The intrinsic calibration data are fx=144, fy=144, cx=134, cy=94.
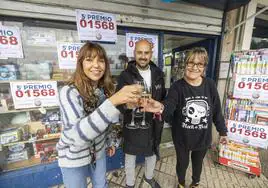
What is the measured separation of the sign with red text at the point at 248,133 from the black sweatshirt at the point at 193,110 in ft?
2.86

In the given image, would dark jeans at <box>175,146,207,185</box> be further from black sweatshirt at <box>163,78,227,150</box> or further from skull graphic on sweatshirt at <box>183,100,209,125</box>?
skull graphic on sweatshirt at <box>183,100,209,125</box>

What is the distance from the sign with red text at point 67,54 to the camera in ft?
5.76

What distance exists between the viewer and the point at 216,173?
7.14 feet

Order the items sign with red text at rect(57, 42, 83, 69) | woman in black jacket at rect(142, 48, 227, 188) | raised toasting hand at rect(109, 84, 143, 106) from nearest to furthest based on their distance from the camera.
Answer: raised toasting hand at rect(109, 84, 143, 106) < woman in black jacket at rect(142, 48, 227, 188) < sign with red text at rect(57, 42, 83, 69)

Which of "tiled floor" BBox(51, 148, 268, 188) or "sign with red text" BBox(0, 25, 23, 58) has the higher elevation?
"sign with red text" BBox(0, 25, 23, 58)

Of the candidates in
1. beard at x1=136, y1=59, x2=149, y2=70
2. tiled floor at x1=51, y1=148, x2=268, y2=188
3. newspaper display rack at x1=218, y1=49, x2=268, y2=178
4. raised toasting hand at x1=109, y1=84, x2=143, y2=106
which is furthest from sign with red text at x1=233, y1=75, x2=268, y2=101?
raised toasting hand at x1=109, y1=84, x2=143, y2=106

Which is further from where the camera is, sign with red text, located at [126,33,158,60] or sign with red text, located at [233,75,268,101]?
sign with red text, located at [126,33,158,60]

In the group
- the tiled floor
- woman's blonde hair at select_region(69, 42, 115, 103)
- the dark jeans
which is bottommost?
the tiled floor

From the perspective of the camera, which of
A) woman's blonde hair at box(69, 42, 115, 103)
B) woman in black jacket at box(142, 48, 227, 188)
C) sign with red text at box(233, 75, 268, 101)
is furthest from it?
sign with red text at box(233, 75, 268, 101)

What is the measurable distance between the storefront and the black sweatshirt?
917mm

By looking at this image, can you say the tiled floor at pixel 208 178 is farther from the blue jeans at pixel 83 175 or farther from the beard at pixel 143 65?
the beard at pixel 143 65

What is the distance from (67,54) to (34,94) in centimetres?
62

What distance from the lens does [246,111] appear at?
2.05 m

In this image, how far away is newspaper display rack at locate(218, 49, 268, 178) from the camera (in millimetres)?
1907
